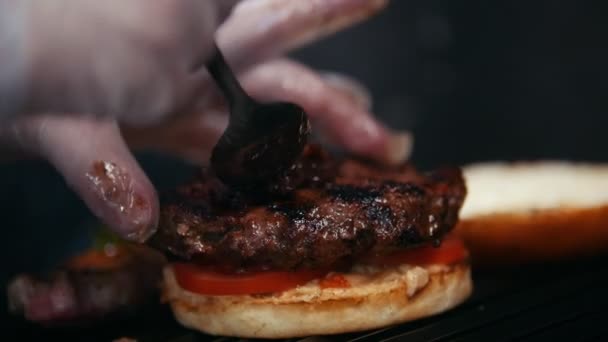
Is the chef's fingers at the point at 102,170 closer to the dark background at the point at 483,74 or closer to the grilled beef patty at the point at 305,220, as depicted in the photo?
the grilled beef patty at the point at 305,220

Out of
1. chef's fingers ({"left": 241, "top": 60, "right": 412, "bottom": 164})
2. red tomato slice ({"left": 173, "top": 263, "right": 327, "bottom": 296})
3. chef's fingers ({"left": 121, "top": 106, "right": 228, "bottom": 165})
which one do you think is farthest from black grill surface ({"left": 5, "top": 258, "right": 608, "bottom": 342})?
chef's fingers ({"left": 121, "top": 106, "right": 228, "bottom": 165})

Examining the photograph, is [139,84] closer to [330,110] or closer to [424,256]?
[424,256]

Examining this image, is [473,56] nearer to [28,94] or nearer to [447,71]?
[447,71]

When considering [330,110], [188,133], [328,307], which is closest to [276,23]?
[330,110]

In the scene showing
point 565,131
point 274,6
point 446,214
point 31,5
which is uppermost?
point 31,5

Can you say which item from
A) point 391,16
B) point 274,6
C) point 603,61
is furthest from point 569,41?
point 274,6

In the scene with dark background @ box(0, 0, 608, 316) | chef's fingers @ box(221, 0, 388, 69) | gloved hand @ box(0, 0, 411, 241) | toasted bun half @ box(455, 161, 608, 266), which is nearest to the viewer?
gloved hand @ box(0, 0, 411, 241)

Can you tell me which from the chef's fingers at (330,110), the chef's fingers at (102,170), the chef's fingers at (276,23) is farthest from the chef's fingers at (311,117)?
the chef's fingers at (102,170)

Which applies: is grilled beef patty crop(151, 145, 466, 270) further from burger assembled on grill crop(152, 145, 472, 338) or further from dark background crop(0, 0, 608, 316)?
dark background crop(0, 0, 608, 316)
